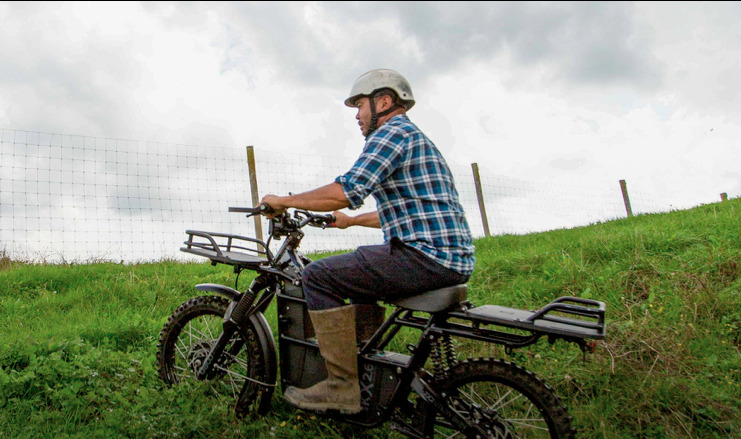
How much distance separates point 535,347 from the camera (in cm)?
455

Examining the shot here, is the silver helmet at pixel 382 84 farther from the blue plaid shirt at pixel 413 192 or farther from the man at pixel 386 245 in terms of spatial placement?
the blue plaid shirt at pixel 413 192

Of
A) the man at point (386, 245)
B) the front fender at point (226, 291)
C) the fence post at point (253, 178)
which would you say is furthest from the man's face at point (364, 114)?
the fence post at point (253, 178)

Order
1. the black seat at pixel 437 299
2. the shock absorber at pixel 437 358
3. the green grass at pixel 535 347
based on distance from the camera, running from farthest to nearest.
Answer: the green grass at pixel 535 347
the shock absorber at pixel 437 358
the black seat at pixel 437 299

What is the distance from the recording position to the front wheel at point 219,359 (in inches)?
148

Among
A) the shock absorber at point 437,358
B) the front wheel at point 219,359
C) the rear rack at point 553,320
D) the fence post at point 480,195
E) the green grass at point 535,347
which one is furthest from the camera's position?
the fence post at point 480,195

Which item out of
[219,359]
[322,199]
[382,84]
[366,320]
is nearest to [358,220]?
[366,320]

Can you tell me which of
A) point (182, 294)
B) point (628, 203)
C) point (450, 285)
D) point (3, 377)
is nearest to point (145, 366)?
point (3, 377)

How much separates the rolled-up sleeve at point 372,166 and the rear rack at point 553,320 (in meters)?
0.81

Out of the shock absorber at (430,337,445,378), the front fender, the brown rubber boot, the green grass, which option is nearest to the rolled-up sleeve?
the brown rubber boot

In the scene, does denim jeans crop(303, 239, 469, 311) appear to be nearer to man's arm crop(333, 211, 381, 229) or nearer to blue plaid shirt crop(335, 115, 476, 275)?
blue plaid shirt crop(335, 115, 476, 275)

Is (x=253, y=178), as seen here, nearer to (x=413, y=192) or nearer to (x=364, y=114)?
(x=364, y=114)

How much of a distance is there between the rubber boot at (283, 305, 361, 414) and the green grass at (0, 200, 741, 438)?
42cm

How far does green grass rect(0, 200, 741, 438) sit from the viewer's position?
361 centimetres

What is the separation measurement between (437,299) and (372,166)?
30.8 inches
